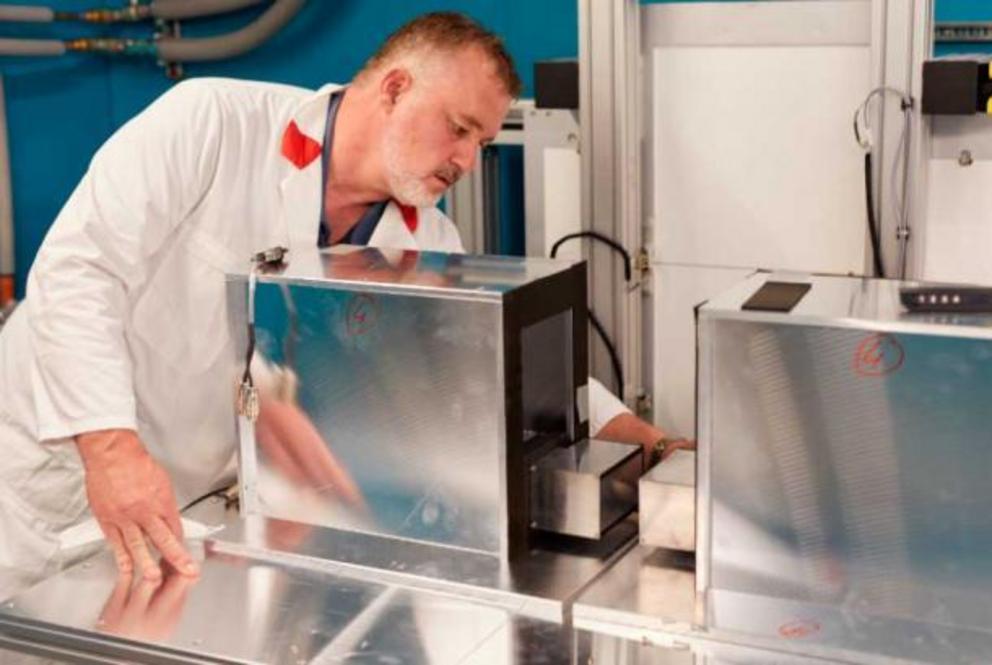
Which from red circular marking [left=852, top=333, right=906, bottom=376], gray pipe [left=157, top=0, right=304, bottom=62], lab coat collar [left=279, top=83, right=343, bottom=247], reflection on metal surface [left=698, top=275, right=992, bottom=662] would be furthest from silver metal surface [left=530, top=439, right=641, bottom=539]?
gray pipe [left=157, top=0, right=304, bottom=62]

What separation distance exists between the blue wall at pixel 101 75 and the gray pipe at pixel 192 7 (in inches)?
3.0

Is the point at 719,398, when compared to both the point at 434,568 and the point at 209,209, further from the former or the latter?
the point at 209,209

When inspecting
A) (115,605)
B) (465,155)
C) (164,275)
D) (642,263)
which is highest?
(465,155)

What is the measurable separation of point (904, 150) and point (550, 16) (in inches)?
46.9

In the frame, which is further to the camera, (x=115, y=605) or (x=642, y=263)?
(x=642, y=263)

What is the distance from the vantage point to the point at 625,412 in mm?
1489

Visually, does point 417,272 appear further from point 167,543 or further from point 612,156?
point 612,156

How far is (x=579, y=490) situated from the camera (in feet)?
4.10

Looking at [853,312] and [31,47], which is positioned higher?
[31,47]

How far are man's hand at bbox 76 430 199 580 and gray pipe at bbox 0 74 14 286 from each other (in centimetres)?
211

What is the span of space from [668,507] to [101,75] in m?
2.69

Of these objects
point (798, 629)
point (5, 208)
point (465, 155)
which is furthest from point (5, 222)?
point (798, 629)

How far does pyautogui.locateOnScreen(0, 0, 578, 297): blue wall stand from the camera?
3141 mm

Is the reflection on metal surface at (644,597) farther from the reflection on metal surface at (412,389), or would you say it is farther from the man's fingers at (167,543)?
the man's fingers at (167,543)
